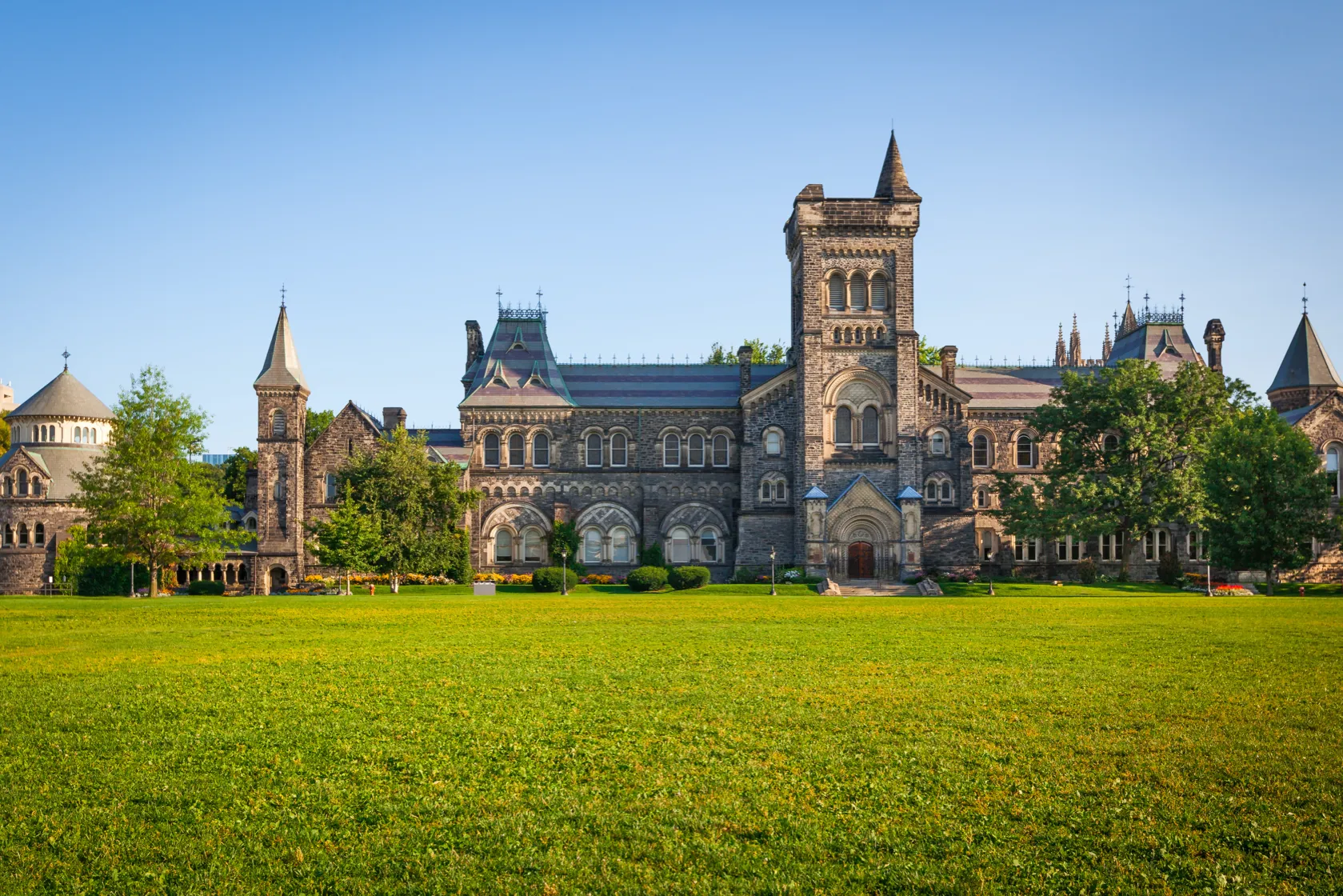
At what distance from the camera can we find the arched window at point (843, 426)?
57219 mm

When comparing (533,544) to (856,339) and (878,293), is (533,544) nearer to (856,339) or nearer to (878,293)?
(856,339)

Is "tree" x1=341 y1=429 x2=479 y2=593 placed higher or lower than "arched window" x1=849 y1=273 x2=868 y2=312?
lower

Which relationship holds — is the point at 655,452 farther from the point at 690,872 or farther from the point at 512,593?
the point at 690,872

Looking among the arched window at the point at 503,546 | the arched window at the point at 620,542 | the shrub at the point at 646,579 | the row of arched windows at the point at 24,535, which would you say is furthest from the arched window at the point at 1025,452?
the row of arched windows at the point at 24,535

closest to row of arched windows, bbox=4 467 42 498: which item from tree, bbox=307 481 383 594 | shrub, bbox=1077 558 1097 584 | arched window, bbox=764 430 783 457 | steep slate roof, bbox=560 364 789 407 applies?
tree, bbox=307 481 383 594

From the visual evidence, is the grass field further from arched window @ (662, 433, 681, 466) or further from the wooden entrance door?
arched window @ (662, 433, 681, 466)

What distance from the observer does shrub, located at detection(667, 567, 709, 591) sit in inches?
1977

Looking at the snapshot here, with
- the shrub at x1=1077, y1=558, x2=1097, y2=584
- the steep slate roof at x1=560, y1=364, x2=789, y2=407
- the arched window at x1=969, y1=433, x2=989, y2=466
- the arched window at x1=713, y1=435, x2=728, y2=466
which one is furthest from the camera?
the steep slate roof at x1=560, y1=364, x2=789, y2=407

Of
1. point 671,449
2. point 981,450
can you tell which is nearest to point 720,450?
point 671,449

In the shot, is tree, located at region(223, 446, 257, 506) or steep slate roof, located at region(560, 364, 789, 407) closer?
steep slate roof, located at region(560, 364, 789, 407)

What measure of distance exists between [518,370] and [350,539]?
62.5 feet

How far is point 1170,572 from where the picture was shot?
55.3 meters

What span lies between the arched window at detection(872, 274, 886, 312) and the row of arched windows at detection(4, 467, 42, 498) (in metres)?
49.3

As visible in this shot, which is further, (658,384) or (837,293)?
(658,384)
